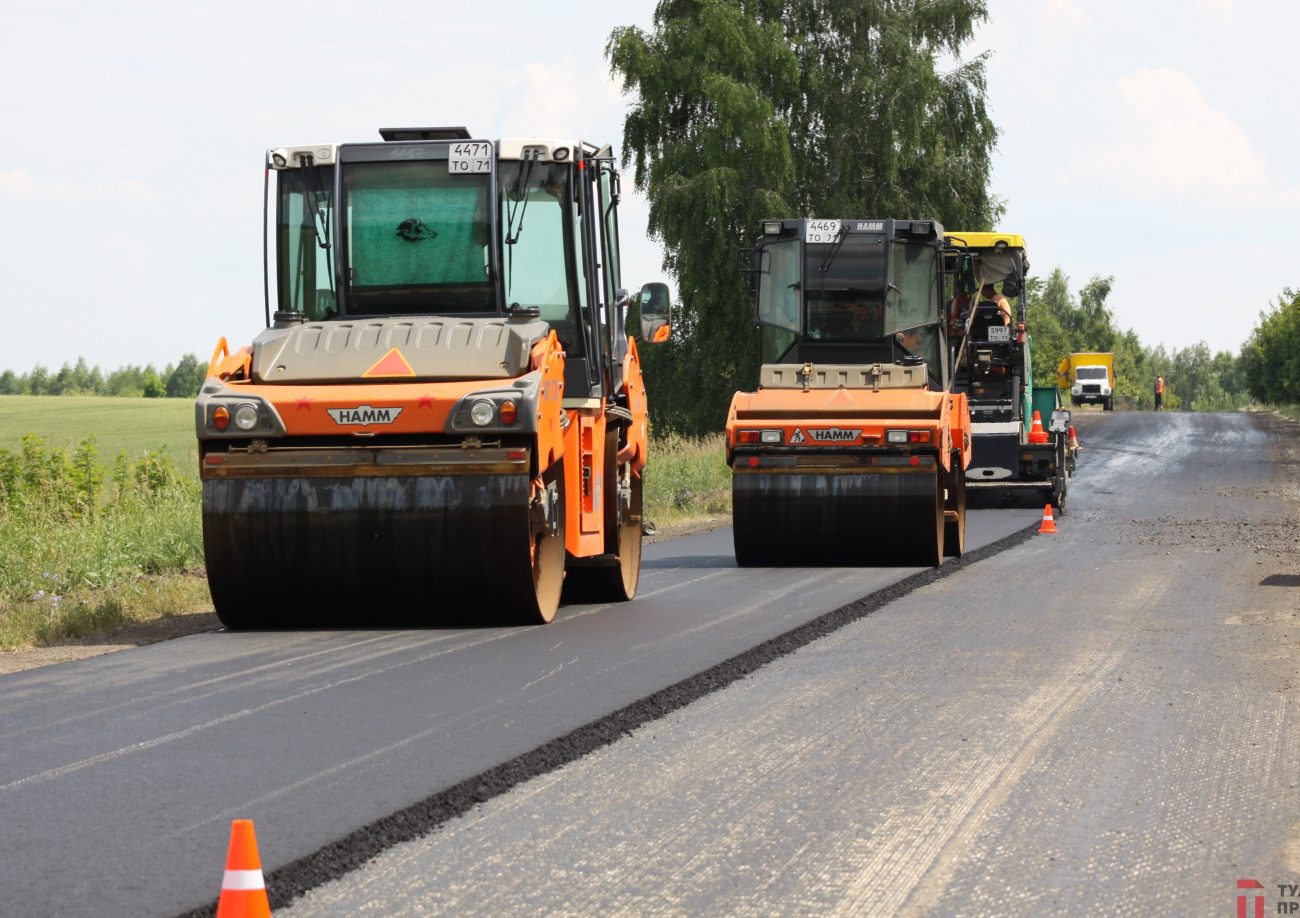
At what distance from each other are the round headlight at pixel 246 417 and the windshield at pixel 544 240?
2076 millimetres

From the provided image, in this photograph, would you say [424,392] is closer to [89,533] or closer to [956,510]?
[89,533]

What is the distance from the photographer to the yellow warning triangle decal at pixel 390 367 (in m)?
10.7

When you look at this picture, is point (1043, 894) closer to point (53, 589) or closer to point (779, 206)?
point (53, 589)

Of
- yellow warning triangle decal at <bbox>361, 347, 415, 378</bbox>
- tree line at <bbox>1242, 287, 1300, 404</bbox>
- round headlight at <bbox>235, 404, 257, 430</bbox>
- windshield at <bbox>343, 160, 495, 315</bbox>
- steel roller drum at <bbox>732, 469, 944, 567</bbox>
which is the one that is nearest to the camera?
round headlight at <bbox>235, 404, 257, 430</bbox>

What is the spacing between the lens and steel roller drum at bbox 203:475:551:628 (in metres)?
10.3

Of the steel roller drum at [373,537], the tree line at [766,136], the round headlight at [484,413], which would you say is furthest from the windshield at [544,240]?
the tree line at [766,136]

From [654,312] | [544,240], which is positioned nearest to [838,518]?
[654,312]

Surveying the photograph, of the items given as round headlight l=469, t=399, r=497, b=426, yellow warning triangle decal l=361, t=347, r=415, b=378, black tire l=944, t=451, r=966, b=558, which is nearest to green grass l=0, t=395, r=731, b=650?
yellow warning triangle decal l=361, t=347, r=415, b=378

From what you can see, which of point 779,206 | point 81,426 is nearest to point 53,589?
point 779,206

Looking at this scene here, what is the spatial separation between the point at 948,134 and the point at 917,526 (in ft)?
96.0

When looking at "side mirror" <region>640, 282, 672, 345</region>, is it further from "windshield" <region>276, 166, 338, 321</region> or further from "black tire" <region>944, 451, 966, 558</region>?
"black tire" <region>944, 451, 966, 558</region>

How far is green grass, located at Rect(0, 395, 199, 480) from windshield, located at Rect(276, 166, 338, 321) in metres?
52.6

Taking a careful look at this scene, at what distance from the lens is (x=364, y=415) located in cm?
1043

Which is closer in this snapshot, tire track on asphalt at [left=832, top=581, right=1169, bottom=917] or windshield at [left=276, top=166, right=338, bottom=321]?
tire track on asphalt at [left=832, top=581, right=1169, bottom=917]
